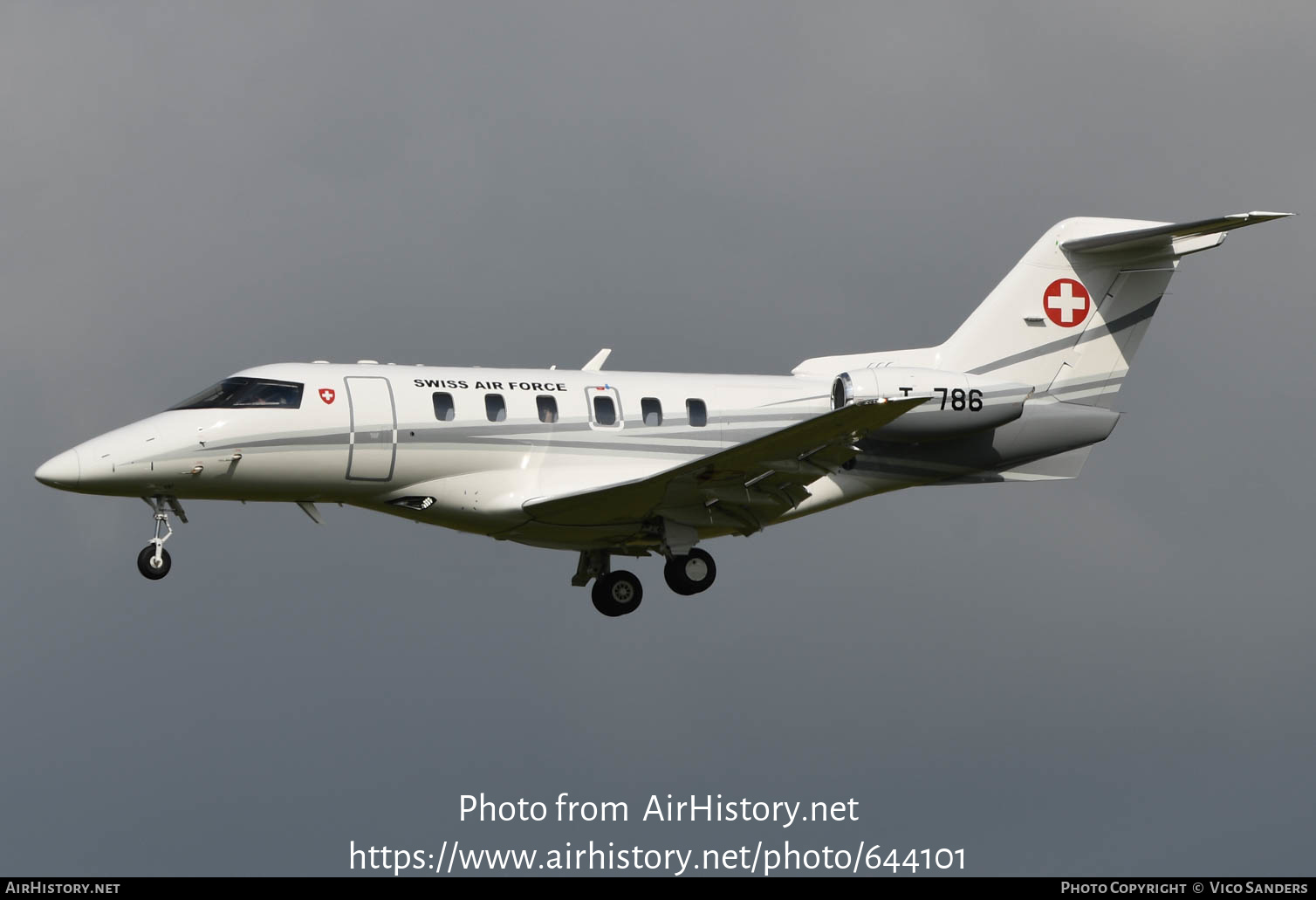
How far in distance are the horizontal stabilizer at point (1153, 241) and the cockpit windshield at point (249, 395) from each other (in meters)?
13.1

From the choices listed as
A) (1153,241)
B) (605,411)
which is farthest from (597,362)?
(1153,241)

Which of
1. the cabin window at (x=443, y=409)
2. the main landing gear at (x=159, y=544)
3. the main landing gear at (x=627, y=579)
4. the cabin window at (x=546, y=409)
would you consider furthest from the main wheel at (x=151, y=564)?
the main landing gear at (x=627, y=579)

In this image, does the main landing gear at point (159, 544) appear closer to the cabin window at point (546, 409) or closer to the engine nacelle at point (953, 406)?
the cabin window at point (546, 409)

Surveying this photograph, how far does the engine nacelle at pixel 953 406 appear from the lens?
28.8 metres

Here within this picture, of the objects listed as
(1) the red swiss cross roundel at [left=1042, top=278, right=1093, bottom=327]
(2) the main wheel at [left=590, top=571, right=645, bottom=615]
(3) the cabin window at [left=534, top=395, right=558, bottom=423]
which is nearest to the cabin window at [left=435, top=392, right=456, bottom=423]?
(3) the cabin window at [left=534, top=395, right=558, bottom=423]

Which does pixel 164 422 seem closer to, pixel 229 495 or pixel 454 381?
pixel 229 495

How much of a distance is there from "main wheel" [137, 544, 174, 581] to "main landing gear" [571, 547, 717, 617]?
6.84 m

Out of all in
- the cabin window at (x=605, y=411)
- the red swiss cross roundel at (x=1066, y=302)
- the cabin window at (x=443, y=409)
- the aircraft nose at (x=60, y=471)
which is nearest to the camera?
the aircraft nose at (x=60, y=471)

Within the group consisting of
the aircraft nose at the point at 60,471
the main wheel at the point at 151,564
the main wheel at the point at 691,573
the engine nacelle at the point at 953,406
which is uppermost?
the engine nacelle at the point at 953,406

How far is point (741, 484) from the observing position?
91.0 feet

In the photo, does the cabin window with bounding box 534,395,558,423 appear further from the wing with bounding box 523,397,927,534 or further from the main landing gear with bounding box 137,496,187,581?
the main landing gear with bounding box 137,496,187,581

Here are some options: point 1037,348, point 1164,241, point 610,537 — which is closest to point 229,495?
point 610,537

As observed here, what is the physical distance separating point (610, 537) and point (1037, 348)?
7.92m

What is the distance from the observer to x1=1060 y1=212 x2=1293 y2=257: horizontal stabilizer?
1179 inches
